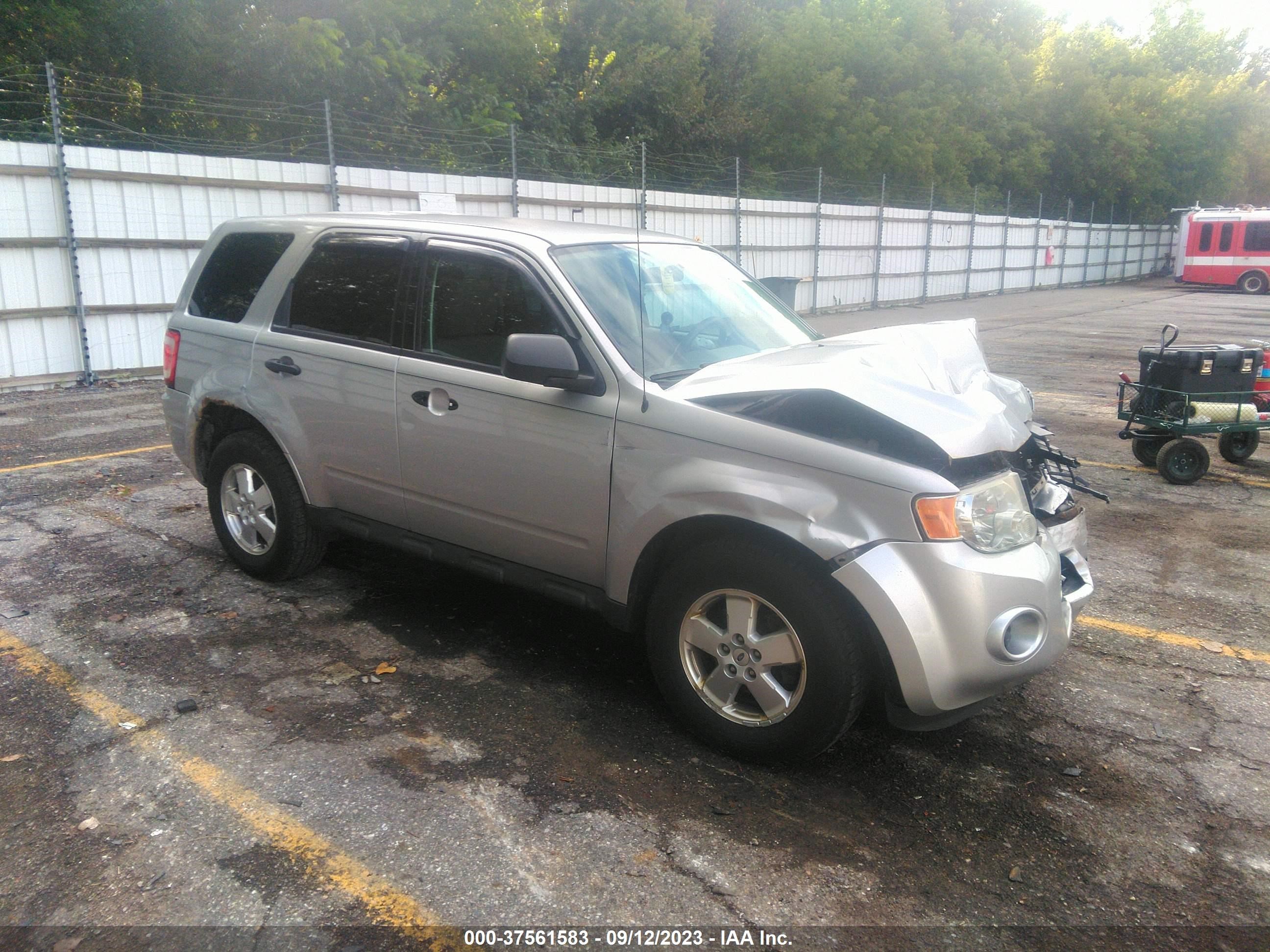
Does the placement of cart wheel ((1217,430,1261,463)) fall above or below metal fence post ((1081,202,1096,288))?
below

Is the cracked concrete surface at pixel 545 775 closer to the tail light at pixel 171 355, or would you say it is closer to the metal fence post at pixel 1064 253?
the tail light at pixel 171 355

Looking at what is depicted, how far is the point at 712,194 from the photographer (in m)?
19.5

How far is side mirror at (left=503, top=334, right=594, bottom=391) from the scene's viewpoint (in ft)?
11.6

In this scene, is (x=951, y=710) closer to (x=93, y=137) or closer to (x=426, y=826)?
(x=426, y=826)

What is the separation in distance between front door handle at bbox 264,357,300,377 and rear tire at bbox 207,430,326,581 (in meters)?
0.36

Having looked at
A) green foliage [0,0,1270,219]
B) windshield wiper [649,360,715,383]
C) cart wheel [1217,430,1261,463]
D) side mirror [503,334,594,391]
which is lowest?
cart wheel [1217,430,1261,463]

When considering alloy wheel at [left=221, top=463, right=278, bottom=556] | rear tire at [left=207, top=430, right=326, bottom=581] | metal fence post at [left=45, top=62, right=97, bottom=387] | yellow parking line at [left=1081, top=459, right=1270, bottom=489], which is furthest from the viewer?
metal fence post at [left=45, top=62, right=97, bottom=387]

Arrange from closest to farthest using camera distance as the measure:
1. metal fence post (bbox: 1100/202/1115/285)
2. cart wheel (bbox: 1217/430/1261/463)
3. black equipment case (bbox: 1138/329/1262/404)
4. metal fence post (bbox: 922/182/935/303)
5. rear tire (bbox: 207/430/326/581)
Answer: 1. rear tire (bbox: 207/430/326/581)
2. black equipment case (bbox: 1138/329/1262/404)
3. cart wheel (bbox: 1217/430/1261/463)
4. metal fence post (bbox: 922/182/935/303)
5. metal fence post (bbox: 1100/202/1115/285)

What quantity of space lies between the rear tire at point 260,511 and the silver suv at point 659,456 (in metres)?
0.02

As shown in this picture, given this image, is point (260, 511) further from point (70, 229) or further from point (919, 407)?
point (70, 229)

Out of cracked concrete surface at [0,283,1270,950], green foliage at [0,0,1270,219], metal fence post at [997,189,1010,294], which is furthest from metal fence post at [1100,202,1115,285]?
cracked concrete surface at [0,283,1270,950]

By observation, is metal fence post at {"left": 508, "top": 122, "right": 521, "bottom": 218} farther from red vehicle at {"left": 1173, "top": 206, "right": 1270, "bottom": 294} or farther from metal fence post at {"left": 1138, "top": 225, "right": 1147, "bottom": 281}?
metal fence post at {"left": 1138, "top": 225, "right": 1147, "bottom": 281}

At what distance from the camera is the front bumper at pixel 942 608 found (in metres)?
3.02

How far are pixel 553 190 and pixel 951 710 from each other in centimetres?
1413
